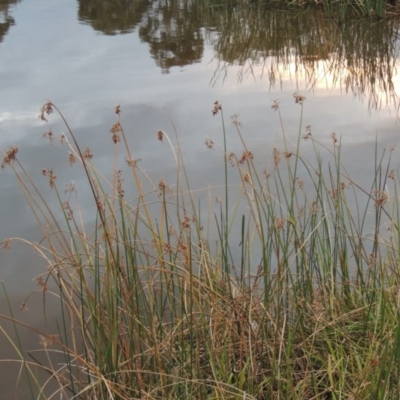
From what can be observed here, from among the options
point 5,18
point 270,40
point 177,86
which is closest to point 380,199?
point 177,86

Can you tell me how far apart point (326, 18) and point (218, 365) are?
5121 millimetres

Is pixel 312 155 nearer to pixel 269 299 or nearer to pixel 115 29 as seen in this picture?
pixel 269 299

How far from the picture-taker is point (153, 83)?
4590 mm

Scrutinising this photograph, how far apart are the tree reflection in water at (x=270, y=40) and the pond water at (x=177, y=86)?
0.6 inches

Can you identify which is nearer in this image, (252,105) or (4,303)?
(4,303)

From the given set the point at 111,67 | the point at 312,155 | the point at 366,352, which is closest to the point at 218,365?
the point at 366,352

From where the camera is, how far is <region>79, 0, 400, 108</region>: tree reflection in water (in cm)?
459

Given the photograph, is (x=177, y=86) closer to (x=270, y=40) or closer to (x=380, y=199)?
(x=270, y=40)

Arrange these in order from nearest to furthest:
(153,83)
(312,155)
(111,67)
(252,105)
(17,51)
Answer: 1. (312,155)
2. (252,105)
3. (153,83)
4. (111,67)
5. (17,51)

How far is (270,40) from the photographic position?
223 inches

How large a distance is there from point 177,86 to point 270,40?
144cm

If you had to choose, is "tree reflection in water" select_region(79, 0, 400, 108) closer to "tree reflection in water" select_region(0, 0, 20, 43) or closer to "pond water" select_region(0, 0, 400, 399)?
"pond water" select_region(0, 0, 400, 399)

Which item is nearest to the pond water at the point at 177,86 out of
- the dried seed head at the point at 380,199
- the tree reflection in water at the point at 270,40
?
the tree reflection in water at the point at 270,40

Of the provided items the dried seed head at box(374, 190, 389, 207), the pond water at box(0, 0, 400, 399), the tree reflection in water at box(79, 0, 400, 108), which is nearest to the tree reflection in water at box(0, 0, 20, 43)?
the pond water at box(0, 0, 400, 399)
